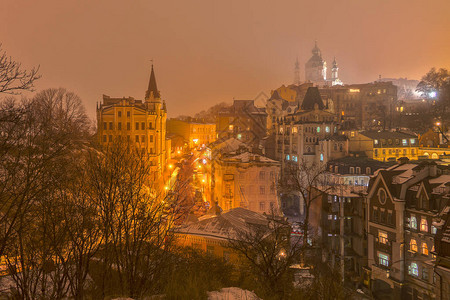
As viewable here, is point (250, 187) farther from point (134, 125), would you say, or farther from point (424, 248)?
point (134, 125)

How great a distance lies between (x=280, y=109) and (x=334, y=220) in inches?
1998

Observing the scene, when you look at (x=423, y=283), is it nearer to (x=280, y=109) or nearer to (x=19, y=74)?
(x=19, y=74)

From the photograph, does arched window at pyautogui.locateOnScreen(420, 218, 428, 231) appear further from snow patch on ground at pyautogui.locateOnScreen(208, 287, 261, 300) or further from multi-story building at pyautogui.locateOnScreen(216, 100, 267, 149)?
multi-story building at pyautogui.locateOnScreen(216, 100, 267, 149)

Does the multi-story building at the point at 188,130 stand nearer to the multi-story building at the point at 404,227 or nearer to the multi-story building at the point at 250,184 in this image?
the multi-story building at the point at 250,184

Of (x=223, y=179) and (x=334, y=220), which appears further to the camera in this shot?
(x=223, y=179)

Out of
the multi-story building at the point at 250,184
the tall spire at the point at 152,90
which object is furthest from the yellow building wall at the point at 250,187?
the tall spire at the point at 152,90

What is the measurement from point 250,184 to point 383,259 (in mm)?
14396

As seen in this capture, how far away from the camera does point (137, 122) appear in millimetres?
51875

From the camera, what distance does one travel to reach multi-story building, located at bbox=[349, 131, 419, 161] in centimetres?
5262

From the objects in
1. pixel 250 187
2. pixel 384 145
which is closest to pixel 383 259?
pixel 250 187

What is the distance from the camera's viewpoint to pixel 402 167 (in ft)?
89.6

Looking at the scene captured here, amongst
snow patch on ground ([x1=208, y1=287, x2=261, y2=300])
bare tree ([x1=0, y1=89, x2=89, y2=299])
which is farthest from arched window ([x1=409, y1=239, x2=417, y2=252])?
bare tree ([x1=0, y1=89, x2=89, y2=299])

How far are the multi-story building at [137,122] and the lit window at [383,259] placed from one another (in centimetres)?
3029

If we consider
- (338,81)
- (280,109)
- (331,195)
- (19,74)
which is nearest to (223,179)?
(331,195)
